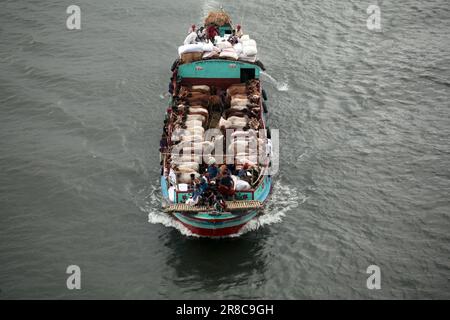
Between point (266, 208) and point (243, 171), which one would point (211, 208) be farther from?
point (266, 208)

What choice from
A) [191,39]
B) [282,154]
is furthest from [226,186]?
[191,39]

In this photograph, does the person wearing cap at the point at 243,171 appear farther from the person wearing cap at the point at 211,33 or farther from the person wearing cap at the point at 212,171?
the person wearing cap at the point at 211,33

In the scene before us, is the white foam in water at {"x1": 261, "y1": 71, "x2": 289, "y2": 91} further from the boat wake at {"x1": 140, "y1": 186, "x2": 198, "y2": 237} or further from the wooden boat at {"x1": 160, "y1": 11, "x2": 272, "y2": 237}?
the boat wake at {"x1": 140, "y1": 186, "x2": 198, "y2": 237}

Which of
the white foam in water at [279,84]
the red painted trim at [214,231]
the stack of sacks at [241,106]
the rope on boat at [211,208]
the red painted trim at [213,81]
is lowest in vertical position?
the red painted trim at [214,231]

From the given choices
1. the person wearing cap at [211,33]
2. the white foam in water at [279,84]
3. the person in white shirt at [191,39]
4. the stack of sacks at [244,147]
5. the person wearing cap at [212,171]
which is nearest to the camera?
the person wearing cap at [212,171]

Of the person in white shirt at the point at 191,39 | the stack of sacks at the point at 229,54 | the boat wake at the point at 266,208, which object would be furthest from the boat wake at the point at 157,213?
the person in white shirt at the point at 191,39

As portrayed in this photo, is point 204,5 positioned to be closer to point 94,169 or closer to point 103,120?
point 103,120

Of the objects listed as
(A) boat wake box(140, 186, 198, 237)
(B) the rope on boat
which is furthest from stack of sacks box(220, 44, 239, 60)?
(B) the rope on boat
